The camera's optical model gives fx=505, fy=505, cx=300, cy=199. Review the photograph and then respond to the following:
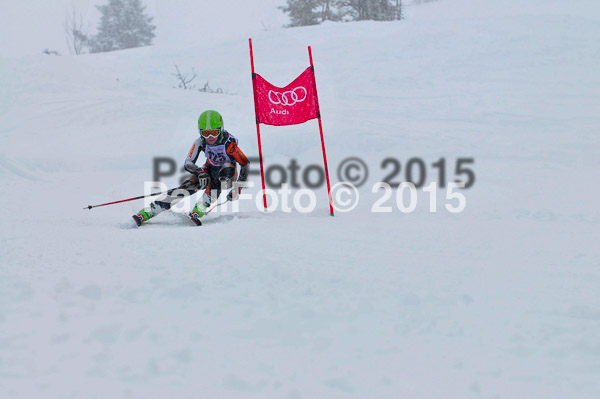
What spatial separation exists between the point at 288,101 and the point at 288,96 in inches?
2.8

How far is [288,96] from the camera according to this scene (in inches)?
290

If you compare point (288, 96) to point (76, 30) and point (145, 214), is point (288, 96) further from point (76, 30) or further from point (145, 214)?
point (76, 30)

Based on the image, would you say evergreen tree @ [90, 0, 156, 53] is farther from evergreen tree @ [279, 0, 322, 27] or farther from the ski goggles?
the ski goggles

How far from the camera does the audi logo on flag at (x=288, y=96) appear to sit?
7.34 meters

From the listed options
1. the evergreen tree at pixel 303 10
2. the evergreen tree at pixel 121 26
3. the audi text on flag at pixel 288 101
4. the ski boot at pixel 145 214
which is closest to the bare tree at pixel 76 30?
the evergreen tree at pixel 121 26

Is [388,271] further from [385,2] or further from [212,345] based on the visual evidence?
[385,2]

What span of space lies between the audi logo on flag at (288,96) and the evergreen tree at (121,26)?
32.7 m

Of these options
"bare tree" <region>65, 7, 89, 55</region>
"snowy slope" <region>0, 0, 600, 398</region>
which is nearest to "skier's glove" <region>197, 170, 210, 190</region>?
"snowy slope" <region>0, 0, 600, 398</region>

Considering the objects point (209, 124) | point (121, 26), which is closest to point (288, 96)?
point (209, 124)

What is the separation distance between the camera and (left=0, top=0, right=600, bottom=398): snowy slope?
2391 millimetres

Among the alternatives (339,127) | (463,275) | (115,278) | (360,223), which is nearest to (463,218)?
(360,223)

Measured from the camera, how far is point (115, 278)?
135 inches

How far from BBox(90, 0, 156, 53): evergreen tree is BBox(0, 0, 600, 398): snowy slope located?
25.7 m

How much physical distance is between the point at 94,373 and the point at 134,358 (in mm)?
199
